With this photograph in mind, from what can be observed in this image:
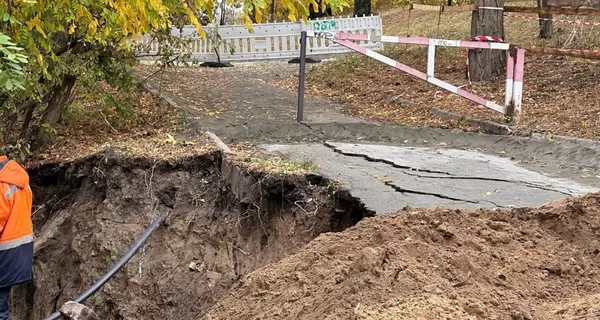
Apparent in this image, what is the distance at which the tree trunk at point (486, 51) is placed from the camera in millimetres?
11672

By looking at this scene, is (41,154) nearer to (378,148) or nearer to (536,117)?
(378,148)

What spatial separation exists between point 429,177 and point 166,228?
9.94 ft

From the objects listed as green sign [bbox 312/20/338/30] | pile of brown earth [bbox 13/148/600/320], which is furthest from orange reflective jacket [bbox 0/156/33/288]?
green sign [bbox 312/20/338/30]

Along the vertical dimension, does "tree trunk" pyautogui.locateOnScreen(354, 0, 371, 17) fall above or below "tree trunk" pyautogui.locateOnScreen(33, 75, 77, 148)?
above

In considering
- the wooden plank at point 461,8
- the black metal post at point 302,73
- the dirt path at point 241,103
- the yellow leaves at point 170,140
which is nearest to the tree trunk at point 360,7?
the dirt path at point 241,103

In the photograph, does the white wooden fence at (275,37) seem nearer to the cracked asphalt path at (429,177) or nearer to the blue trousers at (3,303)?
the cracked asphalt path at (429,177)

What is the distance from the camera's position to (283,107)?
11.5m

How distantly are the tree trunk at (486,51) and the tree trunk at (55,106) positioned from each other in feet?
23.7

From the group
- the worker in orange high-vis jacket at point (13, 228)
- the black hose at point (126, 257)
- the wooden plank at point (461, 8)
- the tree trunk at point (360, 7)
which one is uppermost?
the tree trunk at point (360, 7)

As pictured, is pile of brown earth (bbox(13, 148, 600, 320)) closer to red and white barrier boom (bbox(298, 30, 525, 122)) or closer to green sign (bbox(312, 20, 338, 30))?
→ red and white barrier boom (bbox(298, 30, 525, 122))

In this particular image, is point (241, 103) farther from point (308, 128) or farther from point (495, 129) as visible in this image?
point (495, 129)

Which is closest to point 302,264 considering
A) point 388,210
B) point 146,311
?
point 388,210

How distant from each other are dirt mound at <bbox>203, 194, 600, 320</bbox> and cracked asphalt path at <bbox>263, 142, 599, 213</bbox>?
822 mm

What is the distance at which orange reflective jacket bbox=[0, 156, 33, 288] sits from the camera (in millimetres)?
5160
